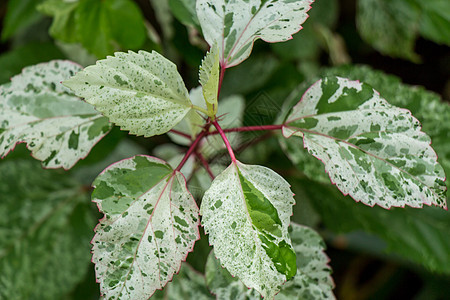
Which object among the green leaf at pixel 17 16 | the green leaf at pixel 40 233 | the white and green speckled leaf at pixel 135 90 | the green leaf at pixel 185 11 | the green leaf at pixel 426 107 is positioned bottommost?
the green leaf at pixel 40 233

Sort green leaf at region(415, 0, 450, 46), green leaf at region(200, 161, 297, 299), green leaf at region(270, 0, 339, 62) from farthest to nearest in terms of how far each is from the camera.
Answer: green leaf at region(270, 0, 339, 62), green leaf at region(415, 0, 450, 46), green leaf at region(200, 161, 297, 299)

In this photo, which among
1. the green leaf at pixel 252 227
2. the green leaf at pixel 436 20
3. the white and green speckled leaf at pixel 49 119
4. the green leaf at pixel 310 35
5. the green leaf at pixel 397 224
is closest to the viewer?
the green leaf at pixel 252 227

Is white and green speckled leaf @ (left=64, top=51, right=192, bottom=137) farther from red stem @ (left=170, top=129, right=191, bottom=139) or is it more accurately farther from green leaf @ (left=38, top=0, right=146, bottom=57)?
green leaf @ (left=38, top=0, right=146, bottom=57)

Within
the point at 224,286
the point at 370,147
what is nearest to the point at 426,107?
the point at 370,147

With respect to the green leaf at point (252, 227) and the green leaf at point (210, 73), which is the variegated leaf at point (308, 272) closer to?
the green leaf at point (252, 227)

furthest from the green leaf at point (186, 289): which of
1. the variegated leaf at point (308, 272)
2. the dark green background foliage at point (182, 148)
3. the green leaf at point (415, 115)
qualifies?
the green leaf at point (415, 115)

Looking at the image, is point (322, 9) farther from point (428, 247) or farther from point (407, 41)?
point (428, 247)

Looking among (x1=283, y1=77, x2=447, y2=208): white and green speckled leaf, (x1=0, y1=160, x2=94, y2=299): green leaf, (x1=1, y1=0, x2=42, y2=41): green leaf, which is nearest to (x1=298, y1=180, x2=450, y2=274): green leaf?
(x1=283, y1=77, x2=447, y2=208): white and green speckled leaf
